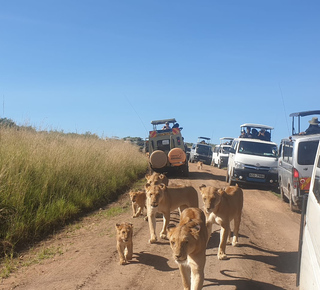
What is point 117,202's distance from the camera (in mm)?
10023

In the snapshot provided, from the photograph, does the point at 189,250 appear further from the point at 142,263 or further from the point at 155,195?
the point at 155,195

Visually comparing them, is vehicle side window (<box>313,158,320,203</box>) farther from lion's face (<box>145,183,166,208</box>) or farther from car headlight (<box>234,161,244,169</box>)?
car headlight (<box>234,161,244,169</box>)

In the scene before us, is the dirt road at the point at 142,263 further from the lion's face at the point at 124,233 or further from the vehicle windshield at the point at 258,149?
the vehicle windshield at the point at 258,149

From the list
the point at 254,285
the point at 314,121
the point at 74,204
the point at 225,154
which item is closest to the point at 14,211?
the point at 74,204

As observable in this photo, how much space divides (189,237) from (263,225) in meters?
4.93

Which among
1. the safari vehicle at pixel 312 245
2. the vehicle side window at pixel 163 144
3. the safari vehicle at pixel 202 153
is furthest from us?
the safari vehicle at pixel 202 153

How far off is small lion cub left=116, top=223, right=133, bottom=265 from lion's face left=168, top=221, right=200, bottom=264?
154cm

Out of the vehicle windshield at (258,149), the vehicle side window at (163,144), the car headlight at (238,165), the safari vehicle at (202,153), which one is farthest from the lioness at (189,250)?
the safari vehicle at (202,153)

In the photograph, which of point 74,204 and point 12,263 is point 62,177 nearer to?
point 74,204

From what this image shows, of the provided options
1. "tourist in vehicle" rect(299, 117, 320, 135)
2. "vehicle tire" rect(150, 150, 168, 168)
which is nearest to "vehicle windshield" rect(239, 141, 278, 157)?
"tourist in vehicle" rect(299, 117, 320, 135)

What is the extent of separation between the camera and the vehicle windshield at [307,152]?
30.2ft

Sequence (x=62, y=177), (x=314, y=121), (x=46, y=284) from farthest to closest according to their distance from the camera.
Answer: (x=314, y=121), (x=62, y=177), (x=46, y=284)

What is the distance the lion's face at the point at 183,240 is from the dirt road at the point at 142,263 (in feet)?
3.38

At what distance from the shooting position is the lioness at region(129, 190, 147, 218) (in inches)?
310
